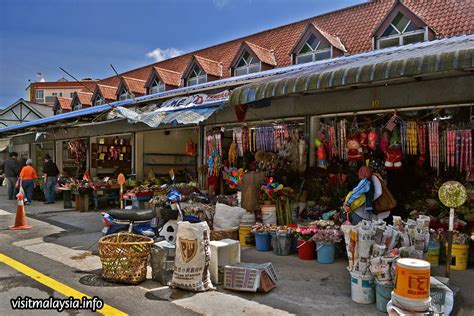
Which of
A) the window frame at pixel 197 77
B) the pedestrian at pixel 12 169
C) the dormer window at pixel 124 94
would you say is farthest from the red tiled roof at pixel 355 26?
the pedestrian at pixel 12 169

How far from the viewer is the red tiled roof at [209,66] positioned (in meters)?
17.9

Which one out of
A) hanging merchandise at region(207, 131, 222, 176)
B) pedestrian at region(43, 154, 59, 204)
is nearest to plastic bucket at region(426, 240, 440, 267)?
hanging merchandise at region(207, 131, 222, 176)

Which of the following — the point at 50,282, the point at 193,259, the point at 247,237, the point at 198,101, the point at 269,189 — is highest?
the point at 198,101

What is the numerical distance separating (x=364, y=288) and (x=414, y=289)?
1.28 meters

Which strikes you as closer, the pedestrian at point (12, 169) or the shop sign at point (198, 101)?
the shop sign at point (198, 101)

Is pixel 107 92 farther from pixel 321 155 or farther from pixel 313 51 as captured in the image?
pixel 321 155

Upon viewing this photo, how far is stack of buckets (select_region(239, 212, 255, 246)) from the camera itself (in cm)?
823

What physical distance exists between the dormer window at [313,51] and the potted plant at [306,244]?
881 centimetres

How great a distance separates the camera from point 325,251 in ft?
22.1

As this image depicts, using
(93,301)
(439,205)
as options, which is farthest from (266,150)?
(93,301)

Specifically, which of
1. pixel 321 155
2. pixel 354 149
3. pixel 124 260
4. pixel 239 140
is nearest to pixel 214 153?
pixel 239 140

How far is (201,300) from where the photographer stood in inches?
201

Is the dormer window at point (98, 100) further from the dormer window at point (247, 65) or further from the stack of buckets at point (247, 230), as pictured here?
the stack of buckets at point (247, 230)

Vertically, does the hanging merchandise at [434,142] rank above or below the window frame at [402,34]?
below
